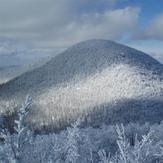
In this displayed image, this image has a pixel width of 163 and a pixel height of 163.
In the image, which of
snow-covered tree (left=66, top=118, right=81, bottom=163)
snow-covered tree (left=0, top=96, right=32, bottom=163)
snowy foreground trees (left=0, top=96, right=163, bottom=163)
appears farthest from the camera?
snow-covered tree (left=66, top=118, right=81, bottom=163)

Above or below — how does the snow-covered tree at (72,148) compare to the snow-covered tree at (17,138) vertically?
below

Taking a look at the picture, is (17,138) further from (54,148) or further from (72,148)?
(72,148)

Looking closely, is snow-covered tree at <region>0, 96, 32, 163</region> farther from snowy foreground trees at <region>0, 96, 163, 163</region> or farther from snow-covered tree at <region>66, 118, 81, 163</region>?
snow-covered tree at <region>66, 118, 81, 163</region>

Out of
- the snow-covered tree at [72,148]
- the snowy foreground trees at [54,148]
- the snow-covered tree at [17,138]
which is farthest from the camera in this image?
the snow-covered tree at [72,148]

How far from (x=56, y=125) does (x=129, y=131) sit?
111581 mm

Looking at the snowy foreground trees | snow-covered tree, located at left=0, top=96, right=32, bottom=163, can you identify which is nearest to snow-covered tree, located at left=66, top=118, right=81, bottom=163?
the snowy foreground trees

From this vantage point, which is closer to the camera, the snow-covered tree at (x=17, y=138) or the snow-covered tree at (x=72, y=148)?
the snow-covered tree at (x=17, y=138)

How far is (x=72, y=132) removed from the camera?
1570 cm

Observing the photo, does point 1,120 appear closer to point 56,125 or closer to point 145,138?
point 145,138

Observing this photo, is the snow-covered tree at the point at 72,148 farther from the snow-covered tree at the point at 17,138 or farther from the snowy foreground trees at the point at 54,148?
the snow-covered tree at the point at 17,138

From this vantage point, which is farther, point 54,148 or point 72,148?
point 72,148

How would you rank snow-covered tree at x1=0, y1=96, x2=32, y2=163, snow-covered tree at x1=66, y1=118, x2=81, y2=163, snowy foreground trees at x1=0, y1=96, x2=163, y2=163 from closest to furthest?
snow-covered tree at x1=0, y1=96, x2=32, y2=163, snowy foreground trees at x1=0, y1=96, x2=163, y2=163, snow-covered tree at x1=66, y1=118, x2=81, y2=163

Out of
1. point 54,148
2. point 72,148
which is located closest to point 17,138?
point 54,148

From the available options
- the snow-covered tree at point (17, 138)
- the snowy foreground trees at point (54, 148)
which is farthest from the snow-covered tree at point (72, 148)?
the snow-covered tree at point (17, 138)
